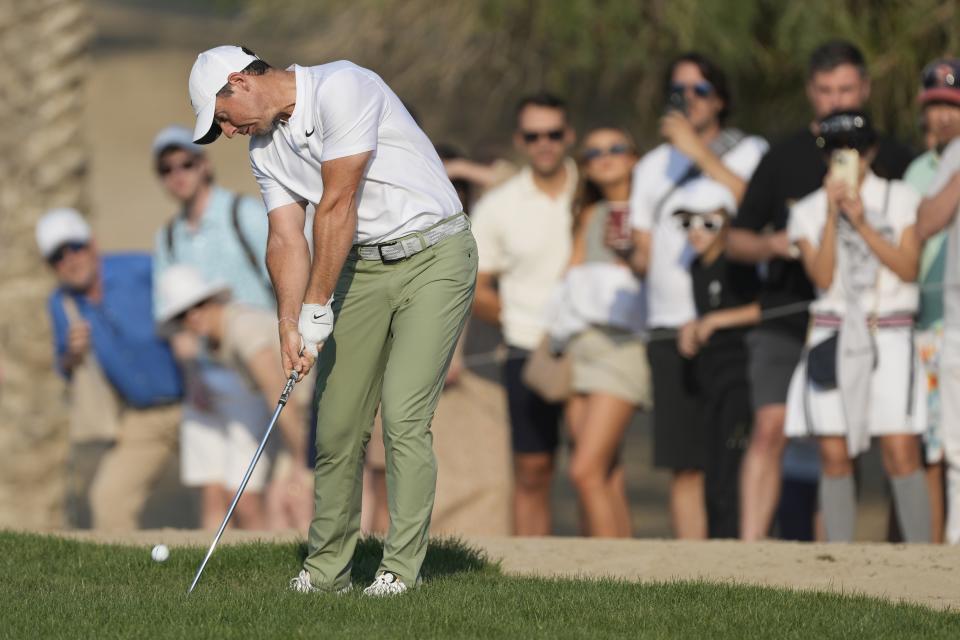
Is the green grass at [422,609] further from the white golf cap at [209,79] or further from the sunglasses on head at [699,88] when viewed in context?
the sunglasses on head at [699,88]

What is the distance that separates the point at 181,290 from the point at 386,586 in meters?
3.68

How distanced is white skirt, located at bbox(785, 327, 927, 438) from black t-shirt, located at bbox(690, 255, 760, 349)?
88 cm

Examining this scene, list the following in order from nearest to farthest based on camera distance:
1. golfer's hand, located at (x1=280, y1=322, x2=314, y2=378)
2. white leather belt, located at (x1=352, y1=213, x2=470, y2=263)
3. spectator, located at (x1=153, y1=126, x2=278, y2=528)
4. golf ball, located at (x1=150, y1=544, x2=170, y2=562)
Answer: golfer's hand, located at (x1=280, y1=322, x2=314, y2=378), white leather belt, located at (x1=352, y1=213, x2=470, y2=263), golf ball, located at (x1=150, y1=544, x2=170, y2=562), spectator, located at (x1=153, y1=126, x2=278, y2=528)

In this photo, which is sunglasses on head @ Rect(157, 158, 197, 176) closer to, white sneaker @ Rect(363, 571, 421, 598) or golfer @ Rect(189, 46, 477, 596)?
golfer @ Rect(189, 46, 477, 596)

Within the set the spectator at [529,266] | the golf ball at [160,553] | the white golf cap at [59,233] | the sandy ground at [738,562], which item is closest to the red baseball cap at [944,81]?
the sandy ground at [738,562]

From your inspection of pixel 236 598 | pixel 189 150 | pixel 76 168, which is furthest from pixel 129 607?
pixel 76 168

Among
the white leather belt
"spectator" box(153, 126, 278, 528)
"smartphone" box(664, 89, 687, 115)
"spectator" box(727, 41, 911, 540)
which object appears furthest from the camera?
"spectator" box(153, 126, 278, 528)

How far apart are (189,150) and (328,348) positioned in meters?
3.84

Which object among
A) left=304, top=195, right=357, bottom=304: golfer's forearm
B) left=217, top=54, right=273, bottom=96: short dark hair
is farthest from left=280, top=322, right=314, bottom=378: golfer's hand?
left=217, top=54, right=273, bottom=96: short dark hair

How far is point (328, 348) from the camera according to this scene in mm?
6617

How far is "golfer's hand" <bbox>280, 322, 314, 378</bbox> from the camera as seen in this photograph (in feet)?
20.8

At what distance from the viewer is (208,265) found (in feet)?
32.8

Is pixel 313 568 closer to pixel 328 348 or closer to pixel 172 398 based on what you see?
pixel 328 348

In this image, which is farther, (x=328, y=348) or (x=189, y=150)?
(x=189, y=150)
